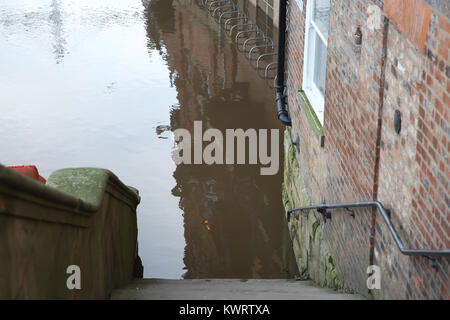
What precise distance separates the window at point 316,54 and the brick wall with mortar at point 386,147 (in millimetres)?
665

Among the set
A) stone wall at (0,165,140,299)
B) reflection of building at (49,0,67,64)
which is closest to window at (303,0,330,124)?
stone wall at (0,165,140,299)

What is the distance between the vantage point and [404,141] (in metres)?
4.44

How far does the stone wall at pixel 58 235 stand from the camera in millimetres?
3150

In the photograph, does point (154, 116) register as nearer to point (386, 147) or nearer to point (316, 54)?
point (316, 54)

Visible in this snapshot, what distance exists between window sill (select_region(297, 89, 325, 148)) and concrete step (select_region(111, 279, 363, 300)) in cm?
154

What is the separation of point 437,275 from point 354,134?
2.03 metres

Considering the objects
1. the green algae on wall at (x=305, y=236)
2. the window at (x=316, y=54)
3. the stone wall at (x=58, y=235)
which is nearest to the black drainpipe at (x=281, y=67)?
the green algae on wall at (x=305, y=236)

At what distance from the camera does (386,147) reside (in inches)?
190

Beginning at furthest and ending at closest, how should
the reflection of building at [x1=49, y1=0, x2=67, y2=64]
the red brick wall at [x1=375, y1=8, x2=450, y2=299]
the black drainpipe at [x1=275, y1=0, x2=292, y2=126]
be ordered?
the reflection of building at [x1=49, y1=0, x2=67, y2=64]
the black drainpipe at [x1=275, y1=0, x2=292, y2=126]
the red brick wall at [x1=375, y1=8, x2=450, y2=299]

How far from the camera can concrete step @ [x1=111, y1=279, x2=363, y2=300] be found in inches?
216

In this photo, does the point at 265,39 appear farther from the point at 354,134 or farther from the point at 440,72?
the point at 440,72

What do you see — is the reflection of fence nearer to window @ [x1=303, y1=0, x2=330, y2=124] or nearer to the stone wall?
window @ [x1=303, y1=0, x2=330, y2=124]

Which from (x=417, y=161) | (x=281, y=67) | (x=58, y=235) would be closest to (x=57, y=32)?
(x=281, y=67)
